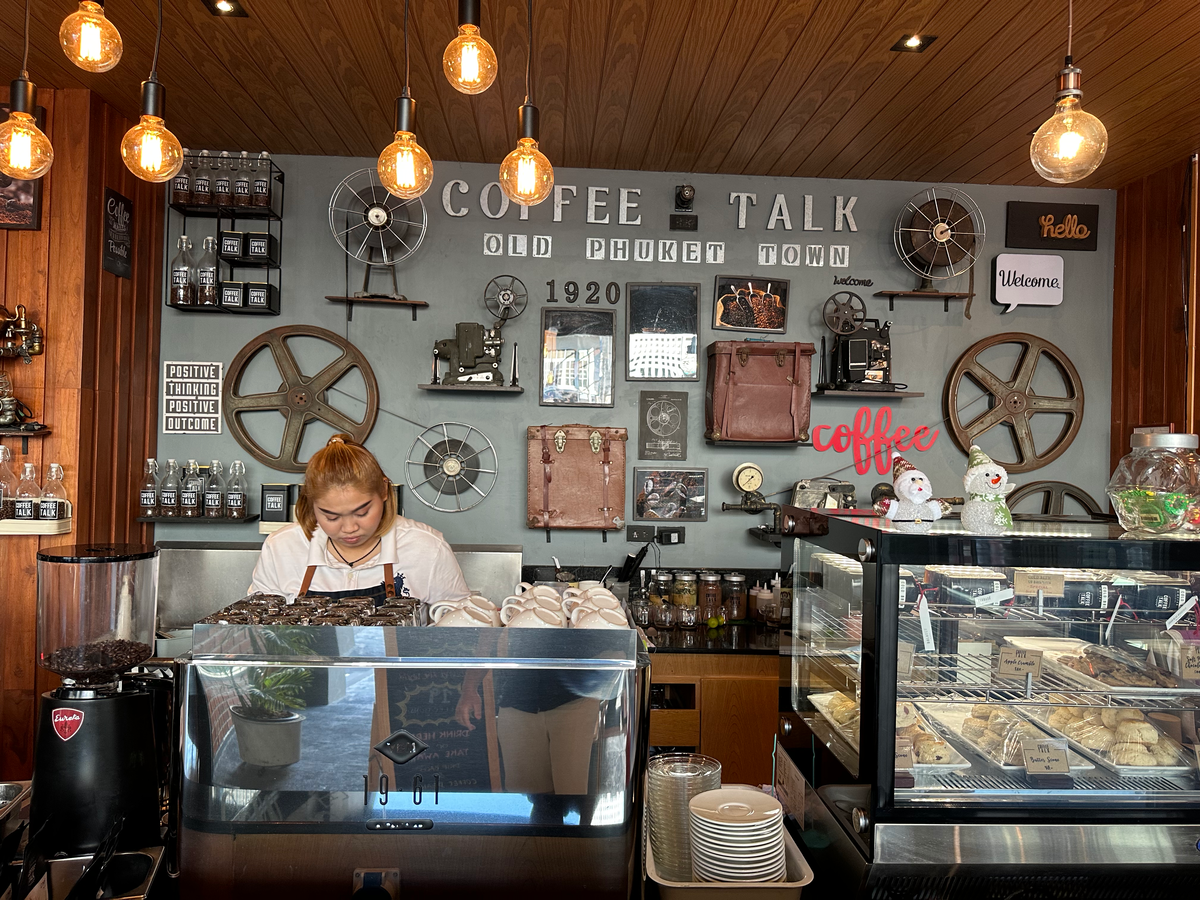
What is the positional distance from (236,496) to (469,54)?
9.03ft

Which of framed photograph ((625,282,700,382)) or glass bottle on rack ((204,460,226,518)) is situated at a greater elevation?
framed photograph ((625,282,700,382))

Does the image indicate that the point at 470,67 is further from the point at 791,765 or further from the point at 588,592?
the point at 791,765

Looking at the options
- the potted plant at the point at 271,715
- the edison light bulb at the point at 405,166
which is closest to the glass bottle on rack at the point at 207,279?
the edison light bulb at the point at 405,166

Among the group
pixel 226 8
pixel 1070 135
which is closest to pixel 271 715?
pixel 1070 135

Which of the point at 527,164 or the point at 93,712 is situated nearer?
the point at 93,712

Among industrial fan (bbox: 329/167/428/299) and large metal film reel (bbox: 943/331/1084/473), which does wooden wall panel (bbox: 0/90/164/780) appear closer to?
industrial fan (bbox: 329/167/428/299)

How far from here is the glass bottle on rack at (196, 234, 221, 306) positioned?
388cm

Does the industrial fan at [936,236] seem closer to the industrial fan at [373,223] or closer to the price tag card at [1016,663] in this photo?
the industrial fan at [373,223]

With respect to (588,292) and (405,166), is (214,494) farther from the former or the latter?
(405,166)

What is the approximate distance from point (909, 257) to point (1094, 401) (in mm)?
1253

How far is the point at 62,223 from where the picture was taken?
11.2 ft

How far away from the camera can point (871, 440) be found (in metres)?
4.23

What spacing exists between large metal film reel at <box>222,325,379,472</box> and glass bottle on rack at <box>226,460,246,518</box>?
132 mm

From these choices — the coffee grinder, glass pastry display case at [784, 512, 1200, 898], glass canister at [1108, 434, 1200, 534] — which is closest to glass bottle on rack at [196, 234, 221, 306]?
the coffee grinder
